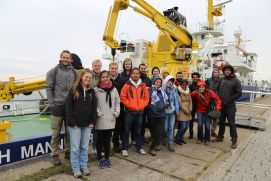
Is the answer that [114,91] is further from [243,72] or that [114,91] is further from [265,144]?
[243,72]

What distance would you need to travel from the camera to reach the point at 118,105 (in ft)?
13.2

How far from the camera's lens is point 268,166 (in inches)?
165

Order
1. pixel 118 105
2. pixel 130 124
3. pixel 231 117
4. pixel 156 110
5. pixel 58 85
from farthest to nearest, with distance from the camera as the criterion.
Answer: pixel 231 117, pixel 156 110, pixel 130 124, pixel 118 105, pixel 58 85

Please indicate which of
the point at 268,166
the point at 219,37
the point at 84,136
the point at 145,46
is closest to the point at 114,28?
the point at 145,46

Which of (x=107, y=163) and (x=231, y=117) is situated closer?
(x=107, y=163)

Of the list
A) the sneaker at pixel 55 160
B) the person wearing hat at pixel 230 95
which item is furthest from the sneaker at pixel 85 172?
the person wearing hat at pixel 230 95

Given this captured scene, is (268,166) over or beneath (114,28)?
beneath

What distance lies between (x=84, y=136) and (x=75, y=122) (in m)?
0.32

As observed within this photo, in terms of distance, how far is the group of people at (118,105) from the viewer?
139 inches

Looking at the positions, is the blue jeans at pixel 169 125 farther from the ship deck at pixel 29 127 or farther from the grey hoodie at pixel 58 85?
the ship deck at pixel 29 127

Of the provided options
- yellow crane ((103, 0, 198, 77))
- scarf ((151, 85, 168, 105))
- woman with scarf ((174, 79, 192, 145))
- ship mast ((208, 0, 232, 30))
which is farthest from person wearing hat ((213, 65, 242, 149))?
ship mast ((208, 0, 232, 30))

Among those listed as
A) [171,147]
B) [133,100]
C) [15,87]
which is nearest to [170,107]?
[171,147]

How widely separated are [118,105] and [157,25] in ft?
25.1

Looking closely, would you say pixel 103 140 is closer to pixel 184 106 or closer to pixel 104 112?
pixel 104 112
